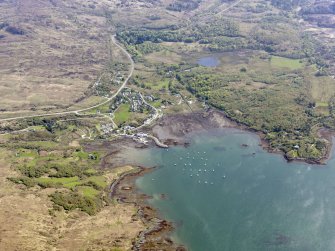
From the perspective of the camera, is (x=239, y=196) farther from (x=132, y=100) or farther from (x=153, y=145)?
(x=132, y=100)

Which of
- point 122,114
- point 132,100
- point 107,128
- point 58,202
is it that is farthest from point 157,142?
point 58,202

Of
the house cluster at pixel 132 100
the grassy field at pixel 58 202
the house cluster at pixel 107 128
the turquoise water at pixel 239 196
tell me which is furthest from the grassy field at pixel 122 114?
the grassy field at pixel 58 202

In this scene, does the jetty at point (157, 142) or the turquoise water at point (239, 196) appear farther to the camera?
the jetty at point (157, 142)

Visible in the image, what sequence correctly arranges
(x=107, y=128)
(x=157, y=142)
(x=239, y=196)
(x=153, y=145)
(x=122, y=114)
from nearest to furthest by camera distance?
(x=239, y=196) → (x=153, y=145) → (x=157, y=142) → (x=107, y=128) → (x=122, y=114)

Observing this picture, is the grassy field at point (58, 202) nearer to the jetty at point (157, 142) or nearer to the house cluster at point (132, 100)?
the jetty at point (157, 142)

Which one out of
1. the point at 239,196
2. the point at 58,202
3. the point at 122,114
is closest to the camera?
the point at 58,202

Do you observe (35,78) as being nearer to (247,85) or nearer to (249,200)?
(247,85)

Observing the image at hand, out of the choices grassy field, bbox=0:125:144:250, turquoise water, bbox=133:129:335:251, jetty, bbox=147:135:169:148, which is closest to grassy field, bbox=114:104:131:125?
jetty, bbox=147:135:169:148

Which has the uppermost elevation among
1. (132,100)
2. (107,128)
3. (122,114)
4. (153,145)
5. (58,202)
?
(58,202)
